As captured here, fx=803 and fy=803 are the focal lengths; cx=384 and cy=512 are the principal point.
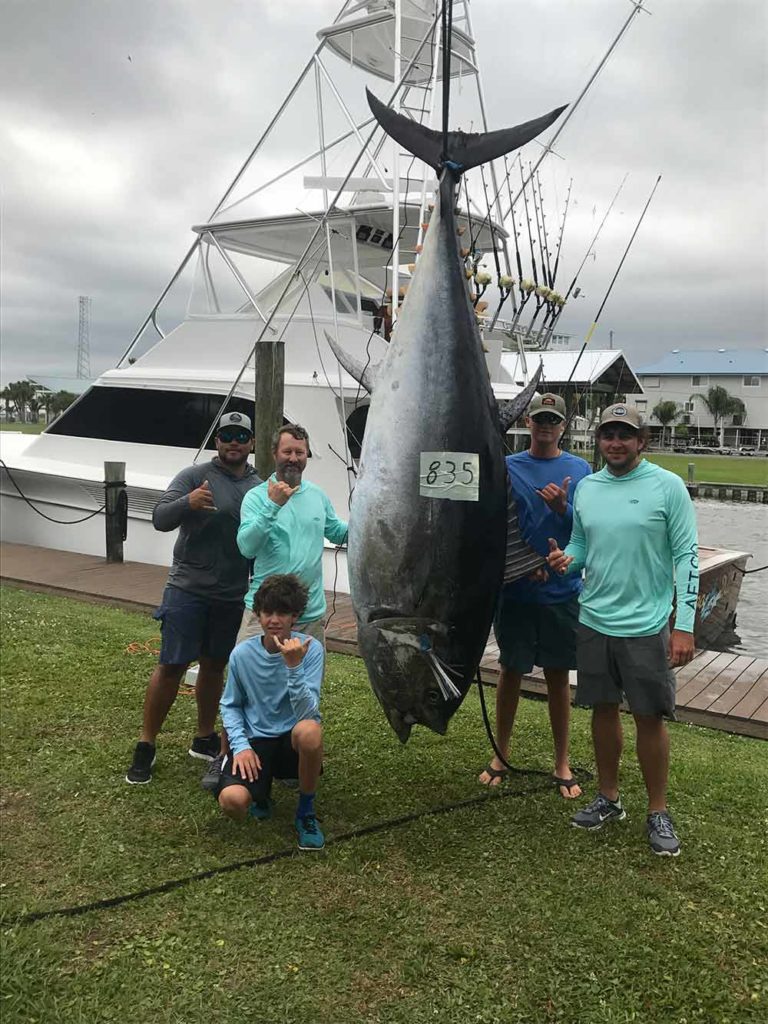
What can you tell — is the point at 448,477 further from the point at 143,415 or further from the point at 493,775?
the point at 143,415

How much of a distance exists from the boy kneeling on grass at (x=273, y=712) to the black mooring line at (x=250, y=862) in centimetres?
12

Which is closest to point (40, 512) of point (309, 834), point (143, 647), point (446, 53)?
point (143, 647)

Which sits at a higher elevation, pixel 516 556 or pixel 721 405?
pixel 721 405

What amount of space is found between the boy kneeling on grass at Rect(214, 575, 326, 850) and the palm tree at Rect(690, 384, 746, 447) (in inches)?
2530

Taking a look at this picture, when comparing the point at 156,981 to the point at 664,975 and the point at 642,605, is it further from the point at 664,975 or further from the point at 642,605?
the point at 642,605

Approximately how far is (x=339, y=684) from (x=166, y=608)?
173 cm

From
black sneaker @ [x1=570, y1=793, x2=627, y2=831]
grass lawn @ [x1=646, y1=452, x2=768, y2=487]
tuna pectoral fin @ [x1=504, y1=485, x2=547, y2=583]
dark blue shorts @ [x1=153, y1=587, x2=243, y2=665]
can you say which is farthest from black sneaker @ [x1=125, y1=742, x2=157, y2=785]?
grass lawn @ [x1=646, y1=452, x2=768, y2=487]

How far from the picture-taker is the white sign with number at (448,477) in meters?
1.95

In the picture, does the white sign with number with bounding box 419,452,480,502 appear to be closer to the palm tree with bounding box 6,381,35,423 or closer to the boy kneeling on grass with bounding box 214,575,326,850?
the boy kneeling on grass with bounding box 214,575,326,850

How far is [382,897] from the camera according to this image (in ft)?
8.32

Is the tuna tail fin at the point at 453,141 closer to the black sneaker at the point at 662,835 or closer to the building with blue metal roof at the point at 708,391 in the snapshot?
the black sneaker at the point at 662,835

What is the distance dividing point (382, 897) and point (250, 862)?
486mm

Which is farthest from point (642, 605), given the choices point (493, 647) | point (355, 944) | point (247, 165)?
point (247, 165)

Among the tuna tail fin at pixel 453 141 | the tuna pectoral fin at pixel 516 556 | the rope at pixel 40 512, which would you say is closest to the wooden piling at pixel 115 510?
the rope at pixel 40 512
